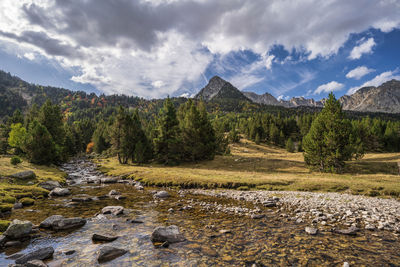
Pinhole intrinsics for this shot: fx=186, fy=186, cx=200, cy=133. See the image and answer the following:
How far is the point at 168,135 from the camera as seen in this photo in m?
56.4

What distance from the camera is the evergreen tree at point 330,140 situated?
117ft

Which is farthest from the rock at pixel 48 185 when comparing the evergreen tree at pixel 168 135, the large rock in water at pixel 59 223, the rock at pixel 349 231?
the rock at pixel 349 231

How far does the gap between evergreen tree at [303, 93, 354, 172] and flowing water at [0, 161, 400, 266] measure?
28.9 meters

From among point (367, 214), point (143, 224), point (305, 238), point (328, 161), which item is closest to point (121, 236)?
point (143, 224)

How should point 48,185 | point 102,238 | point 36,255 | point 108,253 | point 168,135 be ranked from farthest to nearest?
point 168,135 → point 48,185 → point 102,238 → point 108,253 → point 36,255

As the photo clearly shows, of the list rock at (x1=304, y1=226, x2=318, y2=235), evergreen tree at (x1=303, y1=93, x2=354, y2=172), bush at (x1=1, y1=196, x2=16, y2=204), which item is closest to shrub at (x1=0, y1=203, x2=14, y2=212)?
bush at (x1=1, y1=196, x2=16, y2=204)

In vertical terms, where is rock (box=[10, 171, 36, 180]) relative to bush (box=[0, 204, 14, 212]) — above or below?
above

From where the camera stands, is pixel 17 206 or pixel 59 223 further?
pixel 17 206

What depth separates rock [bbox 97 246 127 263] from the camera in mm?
8955

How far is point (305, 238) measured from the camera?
10992mm

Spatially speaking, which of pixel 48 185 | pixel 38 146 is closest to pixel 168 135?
pixel 38 146

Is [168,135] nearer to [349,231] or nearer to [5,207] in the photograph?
[5,207]

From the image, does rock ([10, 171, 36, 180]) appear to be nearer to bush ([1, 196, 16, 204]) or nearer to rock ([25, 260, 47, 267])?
bush ([1, 196, 16, 204])

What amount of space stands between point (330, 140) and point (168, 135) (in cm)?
4048
